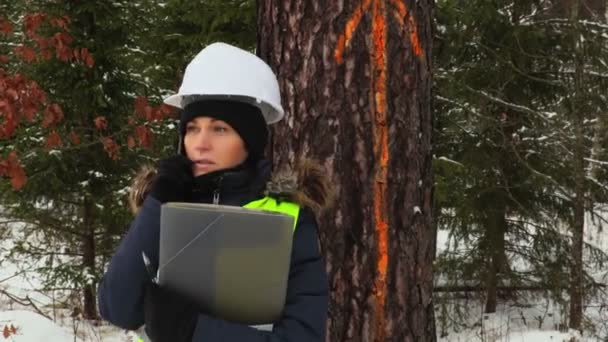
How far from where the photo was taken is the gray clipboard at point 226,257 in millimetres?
1564

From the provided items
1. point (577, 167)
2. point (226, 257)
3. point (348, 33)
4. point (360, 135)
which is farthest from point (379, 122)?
point (577, 167)

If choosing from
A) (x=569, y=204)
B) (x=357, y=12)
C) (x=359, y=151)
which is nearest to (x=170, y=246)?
(x=359, y=151)

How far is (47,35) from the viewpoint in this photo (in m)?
8.31

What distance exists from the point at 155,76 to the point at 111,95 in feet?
3.44

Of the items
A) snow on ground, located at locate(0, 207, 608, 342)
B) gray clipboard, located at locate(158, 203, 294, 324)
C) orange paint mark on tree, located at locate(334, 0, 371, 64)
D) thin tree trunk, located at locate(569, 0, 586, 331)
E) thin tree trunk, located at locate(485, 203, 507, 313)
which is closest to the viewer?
gray clipboard, located at locate(158, 203, 294, 324)

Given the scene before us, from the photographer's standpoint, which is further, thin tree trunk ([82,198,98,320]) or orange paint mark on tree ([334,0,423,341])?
thin tree trunk ([82,198,98,320])

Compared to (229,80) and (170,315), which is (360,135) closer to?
(229,80)

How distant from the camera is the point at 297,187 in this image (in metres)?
1.91

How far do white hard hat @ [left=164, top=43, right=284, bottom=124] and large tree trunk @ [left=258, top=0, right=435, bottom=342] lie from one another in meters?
0.65

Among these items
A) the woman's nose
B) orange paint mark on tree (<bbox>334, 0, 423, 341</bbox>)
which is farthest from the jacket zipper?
orange paint mark on tree (<bbox>334, 0, 423, 341</bbox>)

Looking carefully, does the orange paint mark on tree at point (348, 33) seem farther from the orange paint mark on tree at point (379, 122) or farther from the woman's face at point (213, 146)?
the woman's face at point (213, 146)

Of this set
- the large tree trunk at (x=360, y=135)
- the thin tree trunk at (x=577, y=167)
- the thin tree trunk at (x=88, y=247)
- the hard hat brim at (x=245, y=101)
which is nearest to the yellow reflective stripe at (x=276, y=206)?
the hard hat brim at (x=245, y=101)

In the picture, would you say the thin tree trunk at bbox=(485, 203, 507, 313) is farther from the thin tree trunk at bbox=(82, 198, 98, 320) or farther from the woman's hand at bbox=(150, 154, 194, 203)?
the woman's hand at bbox=(150, 154, 194, 203)

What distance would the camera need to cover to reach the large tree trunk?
2631 millimetres
